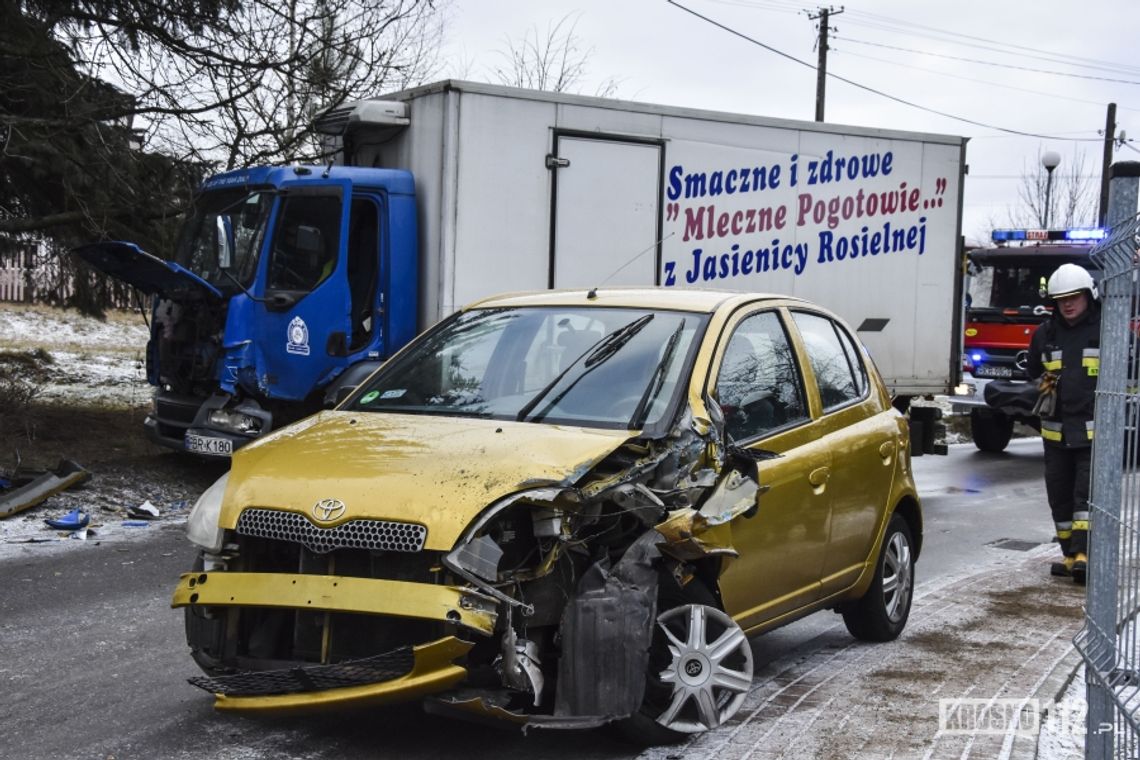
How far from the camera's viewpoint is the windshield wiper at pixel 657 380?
16.5 ft

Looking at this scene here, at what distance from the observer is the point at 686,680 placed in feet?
15.1

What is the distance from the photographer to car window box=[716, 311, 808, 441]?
540 centimetres

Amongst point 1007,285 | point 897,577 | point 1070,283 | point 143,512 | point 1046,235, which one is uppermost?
point 1046,235

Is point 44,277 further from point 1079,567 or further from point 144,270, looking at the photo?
point 1079,567

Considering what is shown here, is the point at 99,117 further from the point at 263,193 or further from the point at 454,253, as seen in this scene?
the point at 454,253

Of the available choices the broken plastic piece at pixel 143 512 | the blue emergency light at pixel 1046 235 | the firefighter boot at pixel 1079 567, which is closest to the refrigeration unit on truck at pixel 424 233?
the broken plastic piece at pixel 143 512

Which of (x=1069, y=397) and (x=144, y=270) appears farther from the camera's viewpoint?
(x=144, y=270)

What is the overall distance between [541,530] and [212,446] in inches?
261

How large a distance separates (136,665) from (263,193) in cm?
576

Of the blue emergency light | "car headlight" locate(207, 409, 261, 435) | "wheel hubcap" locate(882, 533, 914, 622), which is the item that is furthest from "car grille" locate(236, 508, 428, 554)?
the blue emergency light

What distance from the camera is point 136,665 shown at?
5887 millimetres

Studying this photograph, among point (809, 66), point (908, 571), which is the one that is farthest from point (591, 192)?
point (809, 66)

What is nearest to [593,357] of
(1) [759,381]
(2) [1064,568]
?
(1) [759,381]

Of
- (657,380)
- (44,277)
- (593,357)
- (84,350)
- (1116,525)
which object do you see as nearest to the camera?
(1116,525)
